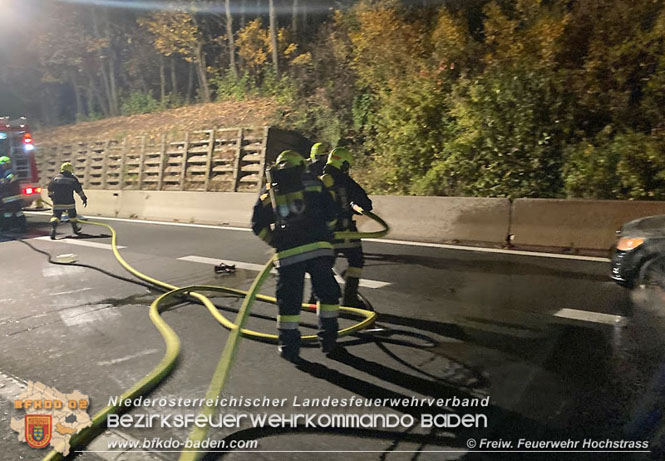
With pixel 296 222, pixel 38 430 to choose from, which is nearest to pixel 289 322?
pixel 296 222

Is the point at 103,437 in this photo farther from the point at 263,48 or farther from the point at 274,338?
the point at 263,48

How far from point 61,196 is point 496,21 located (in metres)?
10.3

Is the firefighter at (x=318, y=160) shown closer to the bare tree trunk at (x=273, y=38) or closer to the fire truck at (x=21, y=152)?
the fire truck at (x=21, y=152)

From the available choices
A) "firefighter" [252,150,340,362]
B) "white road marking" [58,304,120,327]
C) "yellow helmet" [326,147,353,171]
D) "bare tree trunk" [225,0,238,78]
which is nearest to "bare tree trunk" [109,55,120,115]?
"bare tree trunk" [225,0,238,78]

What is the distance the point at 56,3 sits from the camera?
91.5 ft

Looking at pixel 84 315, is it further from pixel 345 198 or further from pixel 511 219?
pixel 511 219

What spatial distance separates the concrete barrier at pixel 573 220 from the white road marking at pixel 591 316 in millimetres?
2937

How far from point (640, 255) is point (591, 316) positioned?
0.89 m

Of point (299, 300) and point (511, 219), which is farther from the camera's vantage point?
point (511, 219)

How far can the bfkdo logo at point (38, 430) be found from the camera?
3080 mm

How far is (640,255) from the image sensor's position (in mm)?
5094

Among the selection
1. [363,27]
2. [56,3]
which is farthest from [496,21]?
[56,3]

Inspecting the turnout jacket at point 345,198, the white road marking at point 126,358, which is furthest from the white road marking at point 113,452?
the turnout jacket at point 345,198

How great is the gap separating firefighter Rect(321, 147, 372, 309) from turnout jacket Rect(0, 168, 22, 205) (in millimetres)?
10595
